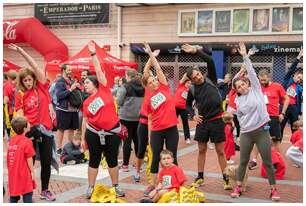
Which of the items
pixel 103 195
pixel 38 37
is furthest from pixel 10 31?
pixel 103 195

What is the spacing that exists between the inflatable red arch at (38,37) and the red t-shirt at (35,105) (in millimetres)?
13042

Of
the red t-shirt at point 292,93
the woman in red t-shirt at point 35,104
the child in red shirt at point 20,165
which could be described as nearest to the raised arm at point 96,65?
the woman in red t-shirt at point 35,104

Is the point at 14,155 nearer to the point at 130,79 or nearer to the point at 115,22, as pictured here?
the point at 130,79

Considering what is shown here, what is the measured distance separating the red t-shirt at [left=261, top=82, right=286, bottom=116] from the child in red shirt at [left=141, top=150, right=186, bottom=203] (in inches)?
103

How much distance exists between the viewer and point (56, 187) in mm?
6246

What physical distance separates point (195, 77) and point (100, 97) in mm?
1365

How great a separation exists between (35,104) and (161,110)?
162 centimetres

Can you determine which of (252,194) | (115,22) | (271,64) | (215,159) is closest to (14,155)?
(252,194)

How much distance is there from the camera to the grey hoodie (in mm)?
7105

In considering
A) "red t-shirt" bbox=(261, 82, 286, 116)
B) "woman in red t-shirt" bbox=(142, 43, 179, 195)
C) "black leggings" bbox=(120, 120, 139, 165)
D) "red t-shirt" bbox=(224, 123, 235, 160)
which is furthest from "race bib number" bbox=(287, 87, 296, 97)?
"woman in red t-shirt" bbox=(142, 43, 179, 195)

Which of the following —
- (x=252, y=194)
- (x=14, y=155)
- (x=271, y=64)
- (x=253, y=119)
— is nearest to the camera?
(x=14, y=155)

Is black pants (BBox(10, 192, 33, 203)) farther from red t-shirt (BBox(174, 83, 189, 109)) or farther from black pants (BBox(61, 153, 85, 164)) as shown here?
red t-shirt (BBox(174, 83, 189, 109))

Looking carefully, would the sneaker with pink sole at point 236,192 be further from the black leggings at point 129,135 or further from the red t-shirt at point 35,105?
the red t-shirt at point 35,105

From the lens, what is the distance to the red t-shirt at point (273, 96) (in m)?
7.30
